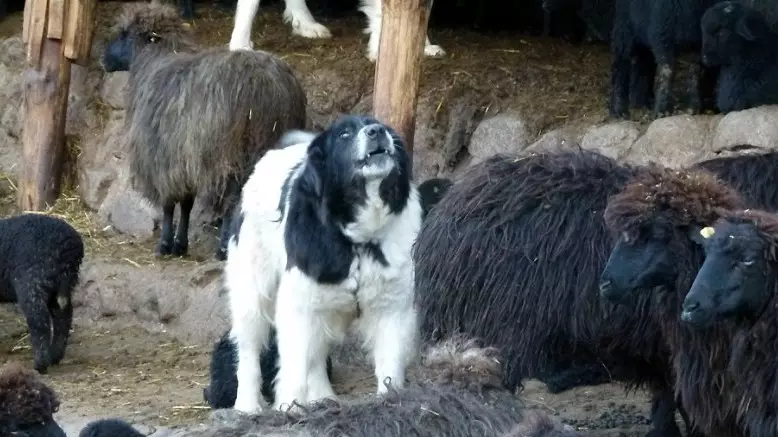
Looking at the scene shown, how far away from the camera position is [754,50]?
991 centimetres

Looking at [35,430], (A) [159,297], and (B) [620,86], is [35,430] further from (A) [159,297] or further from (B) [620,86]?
(B) [620,86]

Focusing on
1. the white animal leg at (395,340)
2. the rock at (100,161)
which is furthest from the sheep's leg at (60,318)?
the white animal leg at (395,340)

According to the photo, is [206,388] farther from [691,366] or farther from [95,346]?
[691,366]

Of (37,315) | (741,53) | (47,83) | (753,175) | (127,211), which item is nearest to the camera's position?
(753,175)

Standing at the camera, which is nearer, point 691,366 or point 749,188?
point 691,366

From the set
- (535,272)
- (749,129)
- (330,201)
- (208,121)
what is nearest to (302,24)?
(208,121)

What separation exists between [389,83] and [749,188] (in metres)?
3.04

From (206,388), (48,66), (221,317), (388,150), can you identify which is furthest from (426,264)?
(48,66)

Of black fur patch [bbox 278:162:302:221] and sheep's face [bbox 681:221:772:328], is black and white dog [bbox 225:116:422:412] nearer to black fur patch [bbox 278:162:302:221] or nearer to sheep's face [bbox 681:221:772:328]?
black fur patch [bbox 278:162:302:221]

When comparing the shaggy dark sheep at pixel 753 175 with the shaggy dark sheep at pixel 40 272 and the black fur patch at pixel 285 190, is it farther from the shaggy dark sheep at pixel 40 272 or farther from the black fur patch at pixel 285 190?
the shaggy dark sheep at pixel 40 272

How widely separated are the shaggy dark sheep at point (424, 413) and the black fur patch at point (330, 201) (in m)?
1.46

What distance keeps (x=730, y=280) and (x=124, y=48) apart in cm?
777

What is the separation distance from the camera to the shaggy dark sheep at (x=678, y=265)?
6016mm

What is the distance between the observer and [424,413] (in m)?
5.96
